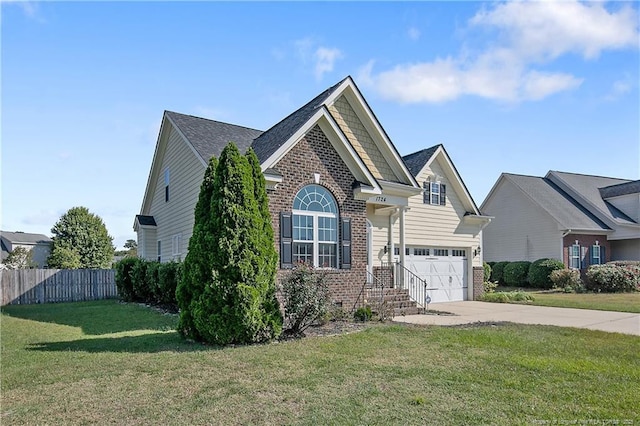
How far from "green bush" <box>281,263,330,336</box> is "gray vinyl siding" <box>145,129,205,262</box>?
6.19 meters

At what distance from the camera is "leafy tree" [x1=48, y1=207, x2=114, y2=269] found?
137 ft

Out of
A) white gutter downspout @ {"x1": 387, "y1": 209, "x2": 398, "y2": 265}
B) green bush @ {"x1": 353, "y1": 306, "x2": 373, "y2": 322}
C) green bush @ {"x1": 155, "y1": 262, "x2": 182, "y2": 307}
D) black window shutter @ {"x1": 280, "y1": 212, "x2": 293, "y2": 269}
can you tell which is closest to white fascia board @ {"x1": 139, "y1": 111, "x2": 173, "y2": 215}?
green bush @ {"x1": 155, "y1": 262, "x2": 182, "y2": 307}

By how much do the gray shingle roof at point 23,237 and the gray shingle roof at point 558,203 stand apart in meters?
50.1

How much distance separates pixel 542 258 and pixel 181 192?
2144 cm

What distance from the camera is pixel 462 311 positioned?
1516cm

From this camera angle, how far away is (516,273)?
2645cm

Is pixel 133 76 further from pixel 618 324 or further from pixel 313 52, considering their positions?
pixel 618 324

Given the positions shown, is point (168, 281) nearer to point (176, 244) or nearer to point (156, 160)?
point (176, 244)

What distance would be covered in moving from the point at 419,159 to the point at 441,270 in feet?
16.5

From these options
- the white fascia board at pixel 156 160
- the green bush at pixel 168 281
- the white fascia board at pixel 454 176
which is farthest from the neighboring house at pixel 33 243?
the white fascia board at pixel 454 176

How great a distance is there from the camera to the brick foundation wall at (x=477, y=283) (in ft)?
65.1

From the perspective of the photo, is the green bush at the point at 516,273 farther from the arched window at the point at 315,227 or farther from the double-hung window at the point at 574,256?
the arched window at the point at 315,227

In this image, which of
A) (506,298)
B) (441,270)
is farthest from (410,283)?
(506,298)

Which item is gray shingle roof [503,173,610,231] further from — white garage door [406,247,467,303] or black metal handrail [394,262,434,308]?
black metal handrail [394,262,434,308]
